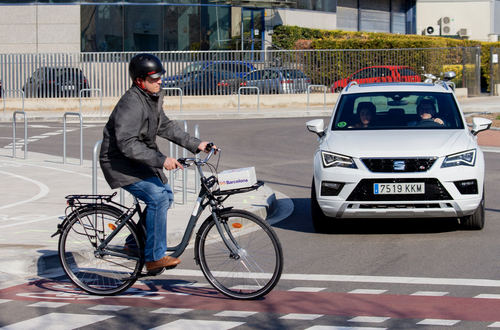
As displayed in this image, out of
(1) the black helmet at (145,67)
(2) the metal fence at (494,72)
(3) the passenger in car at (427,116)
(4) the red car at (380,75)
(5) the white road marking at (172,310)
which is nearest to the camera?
(5) the white road marking at (172,310)

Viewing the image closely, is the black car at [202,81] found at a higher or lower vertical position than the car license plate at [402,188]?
higher

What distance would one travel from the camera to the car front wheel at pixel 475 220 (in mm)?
10211

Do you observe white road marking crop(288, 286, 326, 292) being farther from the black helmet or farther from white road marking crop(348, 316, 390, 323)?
the black helmet

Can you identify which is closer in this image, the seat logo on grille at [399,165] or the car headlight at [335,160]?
the seat logo on grille at [399,165]

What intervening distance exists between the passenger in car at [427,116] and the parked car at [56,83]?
25058 mm

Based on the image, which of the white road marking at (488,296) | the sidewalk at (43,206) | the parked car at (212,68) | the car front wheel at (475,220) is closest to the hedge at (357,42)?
the parked car at (212,68)

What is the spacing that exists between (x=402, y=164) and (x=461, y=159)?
0.68 metres

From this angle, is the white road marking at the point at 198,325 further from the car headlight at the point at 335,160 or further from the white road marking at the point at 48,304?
the car headlight at the point at 335,160

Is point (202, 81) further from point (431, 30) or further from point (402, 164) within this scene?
point (431, 30)

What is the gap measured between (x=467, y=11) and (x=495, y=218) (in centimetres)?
5708

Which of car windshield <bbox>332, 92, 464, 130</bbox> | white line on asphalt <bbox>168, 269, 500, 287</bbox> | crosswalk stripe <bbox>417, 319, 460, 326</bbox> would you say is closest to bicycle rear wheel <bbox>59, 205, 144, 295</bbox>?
white line on asphalt <bbox>168, 269, 500, 287</bbox>

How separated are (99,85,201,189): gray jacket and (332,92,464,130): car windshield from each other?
13.2ft

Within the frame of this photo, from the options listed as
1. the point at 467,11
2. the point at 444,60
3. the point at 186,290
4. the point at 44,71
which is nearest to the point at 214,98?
the point at 44,71

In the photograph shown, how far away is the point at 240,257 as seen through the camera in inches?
282
